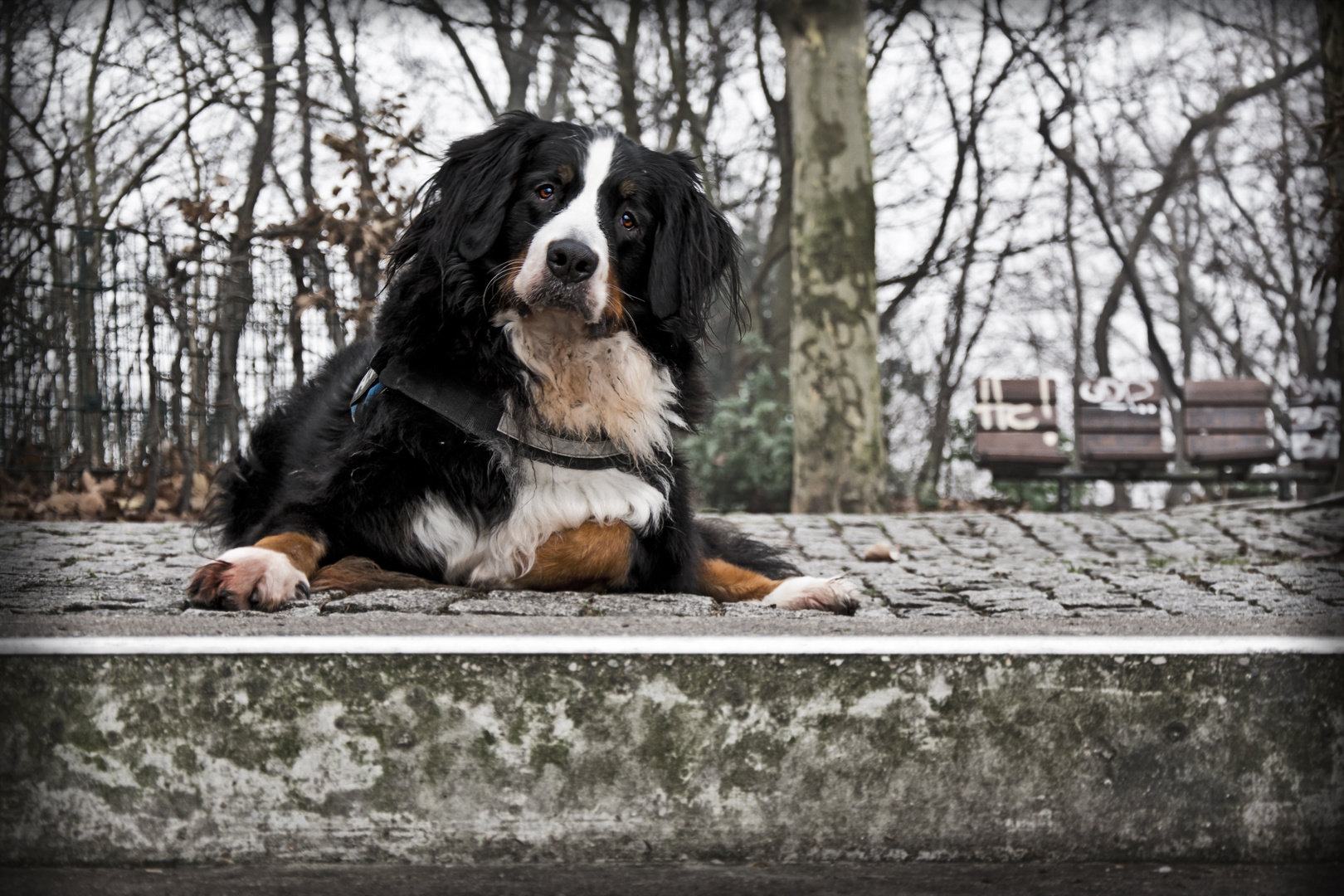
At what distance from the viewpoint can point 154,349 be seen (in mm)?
7285

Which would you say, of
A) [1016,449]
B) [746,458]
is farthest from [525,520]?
[1016,449]

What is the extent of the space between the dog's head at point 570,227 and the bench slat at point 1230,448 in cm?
1083

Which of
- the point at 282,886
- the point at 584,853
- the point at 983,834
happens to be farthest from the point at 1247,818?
the point at 282,886

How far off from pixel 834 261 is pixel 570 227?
6053mm

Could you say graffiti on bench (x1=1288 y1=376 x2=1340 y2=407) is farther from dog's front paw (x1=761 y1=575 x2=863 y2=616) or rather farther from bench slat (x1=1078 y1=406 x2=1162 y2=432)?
dog's front paw (x1=761 y1=575 x2=863 y2=616)

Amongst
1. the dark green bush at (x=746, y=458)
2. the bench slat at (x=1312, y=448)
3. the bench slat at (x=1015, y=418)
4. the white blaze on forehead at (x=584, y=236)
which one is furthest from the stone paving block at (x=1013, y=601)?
the bench slat at (x=1312, y=448)

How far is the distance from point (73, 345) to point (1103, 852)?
22.4 feet

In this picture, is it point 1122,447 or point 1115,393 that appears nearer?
point 1122,447

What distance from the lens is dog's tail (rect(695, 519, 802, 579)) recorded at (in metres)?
3.68

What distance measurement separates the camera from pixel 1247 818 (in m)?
2.12

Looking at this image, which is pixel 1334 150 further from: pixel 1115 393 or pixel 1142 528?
pixel 1115 393

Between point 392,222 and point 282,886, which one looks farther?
point 392,222

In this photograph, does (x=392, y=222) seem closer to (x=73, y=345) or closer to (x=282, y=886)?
(x=73, y=345)

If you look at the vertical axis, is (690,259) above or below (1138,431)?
above
